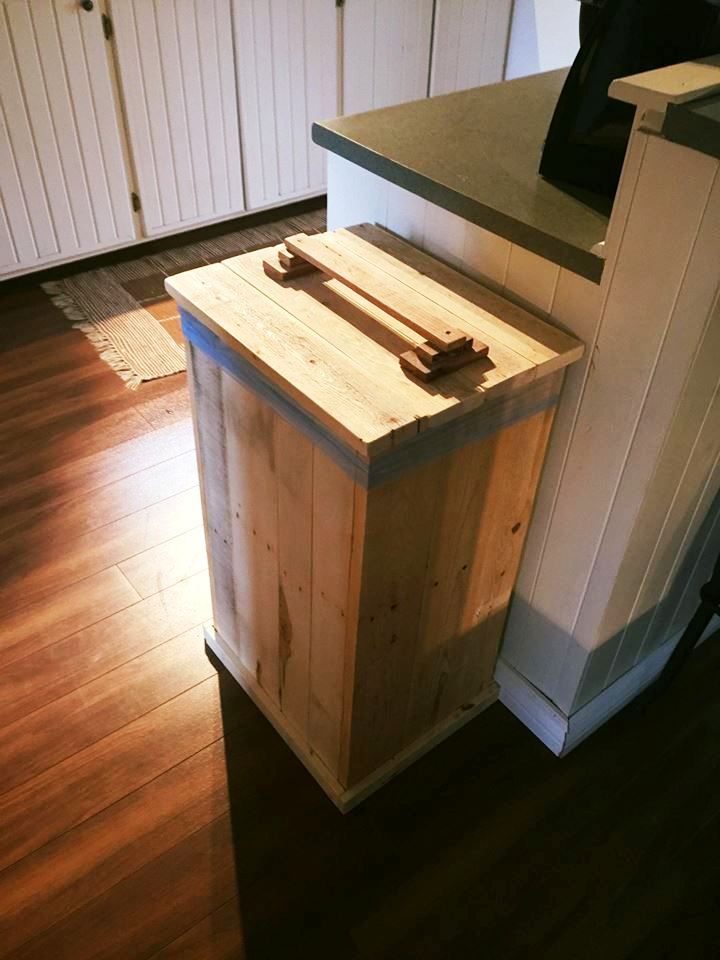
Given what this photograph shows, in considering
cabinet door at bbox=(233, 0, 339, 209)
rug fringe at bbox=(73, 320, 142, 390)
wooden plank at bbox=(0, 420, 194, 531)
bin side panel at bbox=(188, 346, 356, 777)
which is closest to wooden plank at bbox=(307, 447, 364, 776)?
bin side panel at bbox=(188, 346, 356, 777)

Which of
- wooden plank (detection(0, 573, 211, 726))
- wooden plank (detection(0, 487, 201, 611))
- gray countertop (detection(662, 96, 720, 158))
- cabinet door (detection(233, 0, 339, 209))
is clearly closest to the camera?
gray countertop (detection(662, 96, 720, 158))

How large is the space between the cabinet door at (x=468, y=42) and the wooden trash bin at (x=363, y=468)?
7.95 ft

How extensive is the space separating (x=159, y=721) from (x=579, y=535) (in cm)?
87

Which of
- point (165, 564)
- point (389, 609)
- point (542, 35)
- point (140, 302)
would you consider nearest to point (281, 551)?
point (389, 609)

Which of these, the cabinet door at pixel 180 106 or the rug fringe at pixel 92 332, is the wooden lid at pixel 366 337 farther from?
the cabinet door at pixel 180 106

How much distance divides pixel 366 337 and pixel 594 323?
312 millimetres

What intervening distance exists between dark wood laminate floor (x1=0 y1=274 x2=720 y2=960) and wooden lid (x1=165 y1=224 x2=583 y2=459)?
80 centimetres

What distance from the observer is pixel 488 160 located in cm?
129

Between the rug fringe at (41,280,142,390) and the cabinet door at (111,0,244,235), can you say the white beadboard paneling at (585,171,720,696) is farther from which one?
the cabinet door at (111,0,244,235)

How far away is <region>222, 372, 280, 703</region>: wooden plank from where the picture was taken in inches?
47.4

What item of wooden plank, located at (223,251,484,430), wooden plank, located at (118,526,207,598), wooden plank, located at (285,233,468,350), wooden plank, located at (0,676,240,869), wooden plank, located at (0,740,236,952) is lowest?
wooden plank, located at (118,526,207,598)

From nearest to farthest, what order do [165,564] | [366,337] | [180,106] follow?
[366,337], [165,564], [180,106]

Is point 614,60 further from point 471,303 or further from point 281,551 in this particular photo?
point 281,551

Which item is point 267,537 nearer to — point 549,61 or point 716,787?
point 716,787
